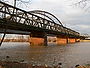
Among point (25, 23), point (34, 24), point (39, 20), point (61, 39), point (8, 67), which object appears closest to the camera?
point (8, 67)

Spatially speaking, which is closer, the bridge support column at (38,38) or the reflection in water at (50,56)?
the reflection in water at (50,56)

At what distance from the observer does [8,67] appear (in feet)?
43.9

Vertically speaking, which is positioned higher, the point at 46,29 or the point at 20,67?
the point at 46,29

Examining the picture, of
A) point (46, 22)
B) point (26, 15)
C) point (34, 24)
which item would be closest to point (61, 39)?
point (46, 22)

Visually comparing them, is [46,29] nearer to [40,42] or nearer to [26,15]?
[40,42]

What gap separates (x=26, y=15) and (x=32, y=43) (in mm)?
16214

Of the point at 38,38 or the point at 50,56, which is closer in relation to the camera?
the point at 50,56

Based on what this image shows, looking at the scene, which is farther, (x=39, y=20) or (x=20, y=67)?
(x=39, y=20)

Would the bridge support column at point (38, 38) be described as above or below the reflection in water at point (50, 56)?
above

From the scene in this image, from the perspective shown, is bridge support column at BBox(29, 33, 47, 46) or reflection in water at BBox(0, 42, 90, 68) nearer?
reflection in water at BBox(0, 42, 90, 68)

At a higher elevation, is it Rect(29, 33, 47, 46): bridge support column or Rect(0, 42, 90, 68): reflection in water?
Rect(29, 33, 47, 46): bridge support column

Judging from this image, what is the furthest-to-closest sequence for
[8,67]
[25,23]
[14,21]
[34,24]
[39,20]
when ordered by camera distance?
[39,20], [34,24], [25,23], [14,21], [8,67]

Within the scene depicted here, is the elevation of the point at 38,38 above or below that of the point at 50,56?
above

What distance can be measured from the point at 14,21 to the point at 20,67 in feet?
79.6
